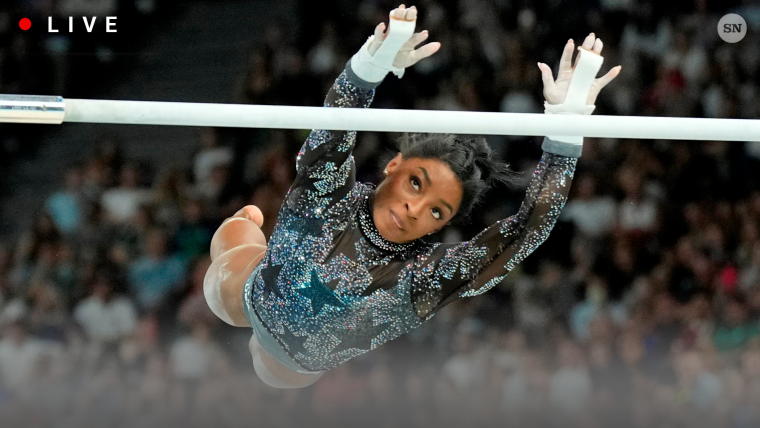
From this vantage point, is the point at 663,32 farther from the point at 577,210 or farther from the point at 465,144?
the point at 465,144

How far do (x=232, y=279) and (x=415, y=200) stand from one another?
2.43 ft

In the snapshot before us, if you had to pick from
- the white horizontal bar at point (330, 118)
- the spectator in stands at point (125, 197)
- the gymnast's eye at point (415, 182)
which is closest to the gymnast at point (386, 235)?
the gymnast's eye at point (415, 182)

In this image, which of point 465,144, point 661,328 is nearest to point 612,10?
point 661,328

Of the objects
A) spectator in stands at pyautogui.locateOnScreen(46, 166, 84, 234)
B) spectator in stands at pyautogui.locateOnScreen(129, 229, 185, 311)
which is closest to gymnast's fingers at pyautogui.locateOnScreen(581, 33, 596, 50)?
spectator in stands at pyautogui.locateOnScreen(129, 229, 185, 311)

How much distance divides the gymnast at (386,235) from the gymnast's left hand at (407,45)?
0.13 ft

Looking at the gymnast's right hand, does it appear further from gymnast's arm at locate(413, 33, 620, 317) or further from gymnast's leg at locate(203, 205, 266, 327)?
gymnast's leg at locate(203, 205, 266, 327)

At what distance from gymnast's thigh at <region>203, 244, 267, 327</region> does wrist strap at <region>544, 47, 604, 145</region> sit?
3.59 ft

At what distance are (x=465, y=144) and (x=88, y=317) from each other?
2.82 meters

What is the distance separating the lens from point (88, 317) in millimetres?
4344

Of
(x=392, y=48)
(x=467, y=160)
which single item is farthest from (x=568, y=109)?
(x=392, y=48)

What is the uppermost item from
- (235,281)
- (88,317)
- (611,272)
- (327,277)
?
(327,277)

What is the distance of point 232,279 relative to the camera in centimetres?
264

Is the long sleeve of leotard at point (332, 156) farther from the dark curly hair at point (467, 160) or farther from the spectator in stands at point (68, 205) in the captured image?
the spectator in stands at point (68, 205)

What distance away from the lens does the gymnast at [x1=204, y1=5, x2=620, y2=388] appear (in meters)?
2.12
